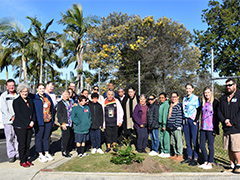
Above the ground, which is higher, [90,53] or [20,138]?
Answer: [90,53]

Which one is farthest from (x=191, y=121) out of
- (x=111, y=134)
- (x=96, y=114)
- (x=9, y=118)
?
(x=9, y=118)

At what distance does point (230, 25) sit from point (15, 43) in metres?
23.1

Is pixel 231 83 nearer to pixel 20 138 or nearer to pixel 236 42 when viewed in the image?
pixel 20 138

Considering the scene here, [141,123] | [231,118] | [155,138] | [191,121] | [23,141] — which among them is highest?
[231,118]

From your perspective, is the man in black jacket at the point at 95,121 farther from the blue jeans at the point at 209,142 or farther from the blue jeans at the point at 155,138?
the blue jeans at the point at 209,142

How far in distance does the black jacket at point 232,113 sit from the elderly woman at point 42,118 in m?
4.12

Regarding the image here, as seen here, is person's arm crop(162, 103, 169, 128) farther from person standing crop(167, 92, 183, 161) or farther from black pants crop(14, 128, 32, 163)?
black pants crop(14, 128, 32, 163)

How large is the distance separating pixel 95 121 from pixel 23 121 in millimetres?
2025

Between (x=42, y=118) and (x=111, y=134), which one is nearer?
(x=42, y=118)

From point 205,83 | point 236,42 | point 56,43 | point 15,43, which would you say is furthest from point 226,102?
point 236,42

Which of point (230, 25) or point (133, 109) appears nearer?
point (133, 109)

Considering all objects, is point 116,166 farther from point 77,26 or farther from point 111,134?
point 77,26

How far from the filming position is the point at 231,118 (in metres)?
4.72

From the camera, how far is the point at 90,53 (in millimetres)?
19547
